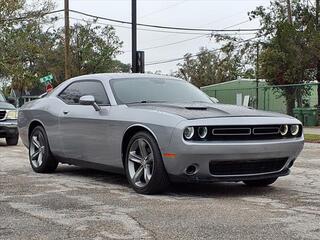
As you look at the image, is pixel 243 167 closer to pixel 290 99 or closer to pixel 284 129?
pixel 284 129

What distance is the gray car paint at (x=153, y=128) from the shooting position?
6.22 m

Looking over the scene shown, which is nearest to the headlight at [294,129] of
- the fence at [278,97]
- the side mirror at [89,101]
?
the side mirror at [89,101]

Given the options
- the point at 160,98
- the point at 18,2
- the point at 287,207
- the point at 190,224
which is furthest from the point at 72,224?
the point at 18,2

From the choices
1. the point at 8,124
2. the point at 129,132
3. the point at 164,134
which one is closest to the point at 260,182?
the point at 164,134

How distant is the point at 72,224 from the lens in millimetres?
5164

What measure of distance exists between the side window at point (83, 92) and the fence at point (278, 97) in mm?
19703

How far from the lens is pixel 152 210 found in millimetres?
5730

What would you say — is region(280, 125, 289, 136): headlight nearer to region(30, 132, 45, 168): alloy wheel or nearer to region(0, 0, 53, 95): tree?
region(30, 132, 45, 168): alloy wheel

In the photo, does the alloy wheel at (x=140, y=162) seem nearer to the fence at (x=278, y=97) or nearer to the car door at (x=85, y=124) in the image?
the car door at (x=85, y=124)

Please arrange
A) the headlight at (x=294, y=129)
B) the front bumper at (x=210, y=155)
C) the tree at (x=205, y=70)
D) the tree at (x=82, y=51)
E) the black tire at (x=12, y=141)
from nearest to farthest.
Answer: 1. the front bumper at (x=210, y=155)
2. the headlight at (x=294, y=129)
3. the black tire at (x=12, y=141)
4. the tree at (x=82, y=51)
5. the tree at (x=205, y=70)

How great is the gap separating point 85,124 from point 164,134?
169 cm

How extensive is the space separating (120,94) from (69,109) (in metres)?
1.04

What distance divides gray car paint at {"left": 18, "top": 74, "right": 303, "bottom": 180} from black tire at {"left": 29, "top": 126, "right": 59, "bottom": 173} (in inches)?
5.4

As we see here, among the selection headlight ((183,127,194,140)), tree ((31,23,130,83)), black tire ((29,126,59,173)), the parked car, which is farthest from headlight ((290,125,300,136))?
tree ((31,23,130,83))
